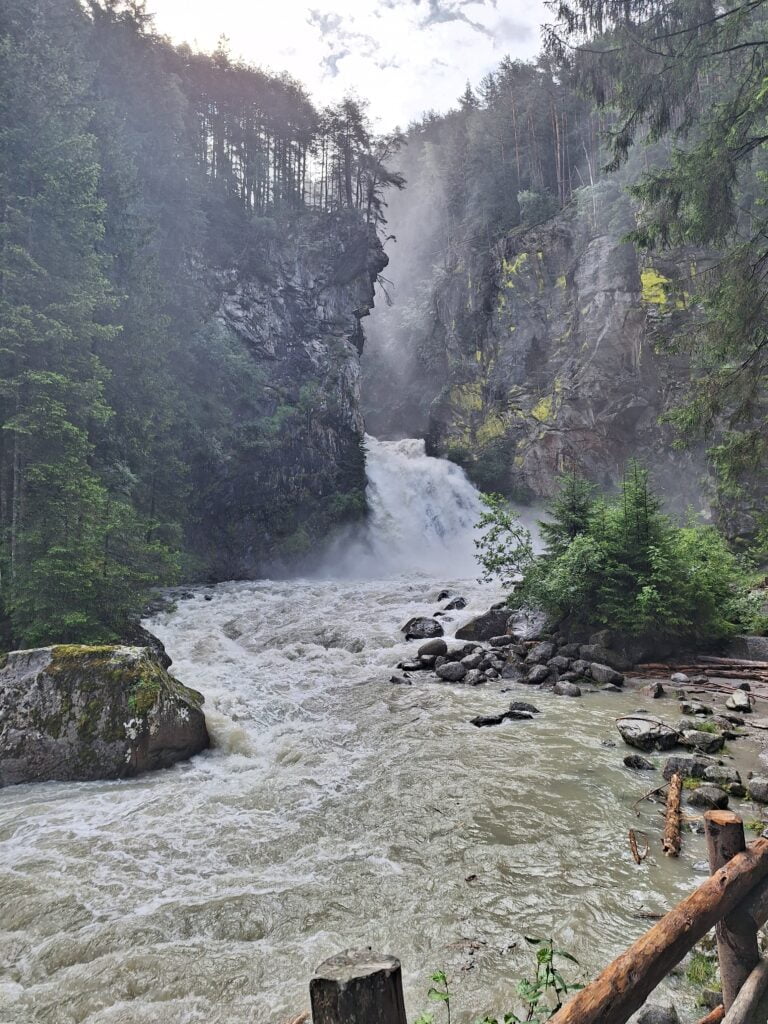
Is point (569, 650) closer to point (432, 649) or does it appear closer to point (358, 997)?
point (432, 649)

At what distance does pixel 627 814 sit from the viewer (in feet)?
15.5

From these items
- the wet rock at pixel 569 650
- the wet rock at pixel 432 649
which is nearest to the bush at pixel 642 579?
the wet rock at pixel 569 650

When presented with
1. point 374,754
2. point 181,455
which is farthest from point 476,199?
point 374,754

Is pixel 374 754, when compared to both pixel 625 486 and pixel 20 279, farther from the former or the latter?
pixel 20 279

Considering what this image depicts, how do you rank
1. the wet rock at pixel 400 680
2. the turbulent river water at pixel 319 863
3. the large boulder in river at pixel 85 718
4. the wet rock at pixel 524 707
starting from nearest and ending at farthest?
1. the turbulent river water at pixel 319 863
2. the large boulder in river at pixel 85 718
3. the wet rock at pixel 524 707
4. the wet rock at pixel 400 680

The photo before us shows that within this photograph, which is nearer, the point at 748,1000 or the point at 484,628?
the point at 748,1000

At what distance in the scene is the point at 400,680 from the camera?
10031mm

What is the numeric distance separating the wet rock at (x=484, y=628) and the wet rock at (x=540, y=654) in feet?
5.50

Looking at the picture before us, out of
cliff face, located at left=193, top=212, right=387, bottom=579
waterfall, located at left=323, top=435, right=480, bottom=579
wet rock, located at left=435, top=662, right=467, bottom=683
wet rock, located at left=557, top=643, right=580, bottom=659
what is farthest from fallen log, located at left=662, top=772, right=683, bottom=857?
cliff face, located at left=193, top=212, right=387, bottom=579

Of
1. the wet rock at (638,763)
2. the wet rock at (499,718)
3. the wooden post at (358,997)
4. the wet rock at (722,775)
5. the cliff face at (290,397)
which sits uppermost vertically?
the cliff face at (290,397)

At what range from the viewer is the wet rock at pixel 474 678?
9742 millimetres

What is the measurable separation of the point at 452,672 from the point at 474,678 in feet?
1.53

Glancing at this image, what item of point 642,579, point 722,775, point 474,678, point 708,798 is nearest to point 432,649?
point 474,678

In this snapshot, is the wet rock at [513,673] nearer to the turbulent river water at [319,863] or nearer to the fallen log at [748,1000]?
the turbulent river water at [319,863]
